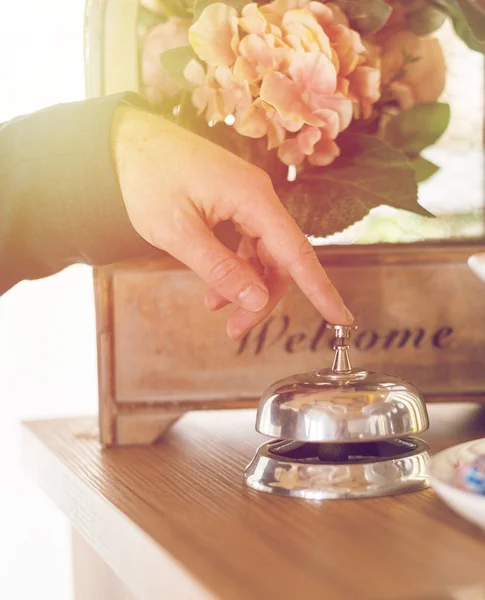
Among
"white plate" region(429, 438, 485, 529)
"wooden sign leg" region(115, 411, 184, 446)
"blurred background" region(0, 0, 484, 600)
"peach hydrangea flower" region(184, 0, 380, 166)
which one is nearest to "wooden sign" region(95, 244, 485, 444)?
"wooden sign leg" region(115, 411, 184, 446)

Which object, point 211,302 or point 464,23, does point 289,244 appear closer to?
point 211,302

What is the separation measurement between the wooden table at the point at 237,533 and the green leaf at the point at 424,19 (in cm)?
39

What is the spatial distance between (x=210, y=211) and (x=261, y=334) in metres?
0.18

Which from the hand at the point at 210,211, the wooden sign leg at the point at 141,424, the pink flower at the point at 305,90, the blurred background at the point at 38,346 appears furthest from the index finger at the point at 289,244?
the blurred background at the point at 38,346

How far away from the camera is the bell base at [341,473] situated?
0.61 meters

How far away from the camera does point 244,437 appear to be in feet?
2.80

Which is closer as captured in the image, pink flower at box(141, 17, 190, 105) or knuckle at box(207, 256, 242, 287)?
knuckle at box(207, 256, 242, 287)

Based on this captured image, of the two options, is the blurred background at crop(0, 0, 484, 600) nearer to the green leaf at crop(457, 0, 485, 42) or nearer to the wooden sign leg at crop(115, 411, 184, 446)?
the wooden sign leg at crop(115, 411, 184, 446)

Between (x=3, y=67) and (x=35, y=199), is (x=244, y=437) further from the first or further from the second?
(x=3, y=67)

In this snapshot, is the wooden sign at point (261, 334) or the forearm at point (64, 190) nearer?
the forearm at point (64, 190)

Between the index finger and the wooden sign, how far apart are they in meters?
0.14

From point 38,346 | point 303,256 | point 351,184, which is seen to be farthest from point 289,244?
point 38,346

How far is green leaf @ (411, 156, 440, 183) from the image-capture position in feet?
2.73

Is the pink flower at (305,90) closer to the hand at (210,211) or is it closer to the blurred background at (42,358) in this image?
the hand at (210,211)
